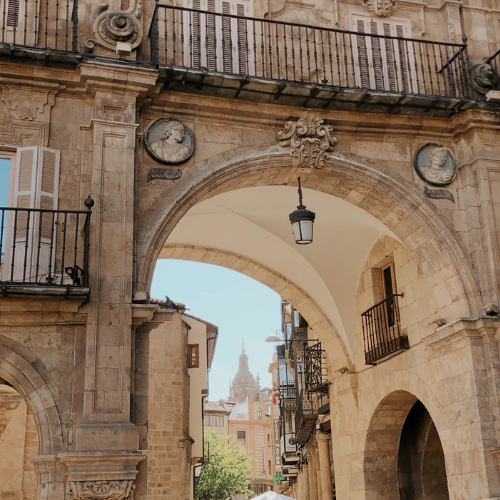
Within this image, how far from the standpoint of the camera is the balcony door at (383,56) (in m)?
12.1

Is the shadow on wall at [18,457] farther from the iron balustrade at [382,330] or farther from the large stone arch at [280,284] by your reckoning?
the iron balustrade at [382,330]

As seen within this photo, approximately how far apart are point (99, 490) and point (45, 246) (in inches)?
120

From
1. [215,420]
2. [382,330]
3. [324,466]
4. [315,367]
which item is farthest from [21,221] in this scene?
[215,420]

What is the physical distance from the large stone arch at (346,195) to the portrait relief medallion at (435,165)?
0.34 metres

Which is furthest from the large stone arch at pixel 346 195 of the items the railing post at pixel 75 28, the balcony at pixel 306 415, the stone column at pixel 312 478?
the stone column at pixel 312 478

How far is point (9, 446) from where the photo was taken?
40.8ft

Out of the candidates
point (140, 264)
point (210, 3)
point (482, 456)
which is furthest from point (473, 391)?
point (210, 3)

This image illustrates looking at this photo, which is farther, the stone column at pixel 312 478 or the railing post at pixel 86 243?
the stone column at pixel 312 478

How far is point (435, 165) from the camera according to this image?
1157cm

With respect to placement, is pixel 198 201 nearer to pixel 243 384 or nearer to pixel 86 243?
pixel 86 243

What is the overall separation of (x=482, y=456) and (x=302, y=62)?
625 centimetres

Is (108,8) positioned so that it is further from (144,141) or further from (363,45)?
(363,45)

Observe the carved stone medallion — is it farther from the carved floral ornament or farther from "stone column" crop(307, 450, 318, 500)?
"stone column" crop(307, 450, 318, 500)

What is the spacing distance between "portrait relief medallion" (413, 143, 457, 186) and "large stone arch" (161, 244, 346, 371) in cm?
461
